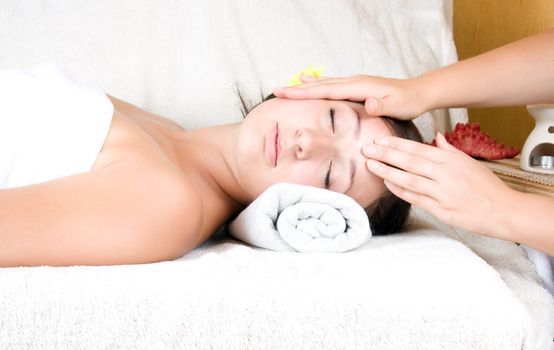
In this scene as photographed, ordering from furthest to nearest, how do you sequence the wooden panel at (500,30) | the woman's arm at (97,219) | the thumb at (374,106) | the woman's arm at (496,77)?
1. the wooden panel at (500,30)
2. the woman's arm at (496,77)
3. the thumb at (374,106)
4. the woman's arm at (97,219)

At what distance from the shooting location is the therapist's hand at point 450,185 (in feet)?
4.01

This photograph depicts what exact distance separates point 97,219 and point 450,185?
619 mm

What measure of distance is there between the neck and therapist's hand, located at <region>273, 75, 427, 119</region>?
19 cm

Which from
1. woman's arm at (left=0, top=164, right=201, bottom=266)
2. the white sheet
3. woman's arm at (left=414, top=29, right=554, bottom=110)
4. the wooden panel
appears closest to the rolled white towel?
the white sheet

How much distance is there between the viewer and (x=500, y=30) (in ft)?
8.67

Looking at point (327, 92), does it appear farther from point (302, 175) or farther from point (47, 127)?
point (47, 127)

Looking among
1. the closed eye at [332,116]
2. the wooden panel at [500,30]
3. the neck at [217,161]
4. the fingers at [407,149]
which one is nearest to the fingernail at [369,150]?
the fingers at [407,149]

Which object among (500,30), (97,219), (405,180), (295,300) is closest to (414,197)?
(405,180)

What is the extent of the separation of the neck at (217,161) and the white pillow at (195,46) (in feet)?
1.45

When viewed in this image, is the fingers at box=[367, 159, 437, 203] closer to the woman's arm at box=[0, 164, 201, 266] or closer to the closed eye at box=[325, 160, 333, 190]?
the closed eye at box=[325, 160, 333, 190]

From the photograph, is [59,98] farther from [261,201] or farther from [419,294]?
[419,294]

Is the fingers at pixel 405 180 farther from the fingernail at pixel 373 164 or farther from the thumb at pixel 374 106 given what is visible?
the thumb at pixel 374 106

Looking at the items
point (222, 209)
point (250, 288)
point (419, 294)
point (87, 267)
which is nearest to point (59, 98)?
point (222, 209)

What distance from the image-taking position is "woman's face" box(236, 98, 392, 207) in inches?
55.6
